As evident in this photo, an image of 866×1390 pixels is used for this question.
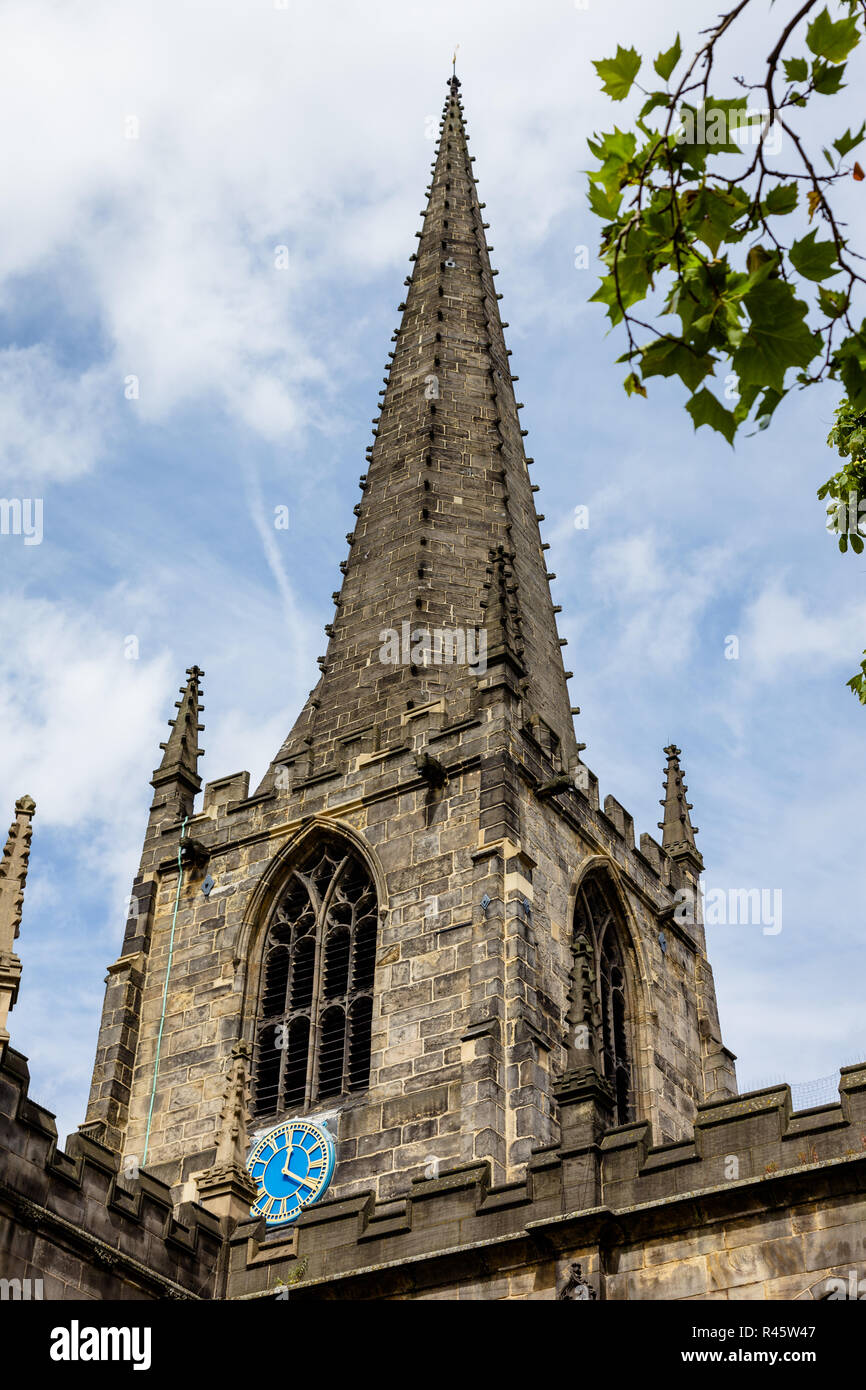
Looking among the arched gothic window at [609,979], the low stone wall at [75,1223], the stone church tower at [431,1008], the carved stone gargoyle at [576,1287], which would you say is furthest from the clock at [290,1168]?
the carved stone gargoyle at [576,1287]

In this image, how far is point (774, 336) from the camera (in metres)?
6.88

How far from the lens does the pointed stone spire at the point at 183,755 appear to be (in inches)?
1110

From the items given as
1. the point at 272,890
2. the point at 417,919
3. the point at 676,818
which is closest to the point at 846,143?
the point at 417,919

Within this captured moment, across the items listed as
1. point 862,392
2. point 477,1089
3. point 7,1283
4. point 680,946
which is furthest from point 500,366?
point 862,392

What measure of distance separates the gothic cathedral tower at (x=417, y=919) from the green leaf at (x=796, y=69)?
42.4 feet

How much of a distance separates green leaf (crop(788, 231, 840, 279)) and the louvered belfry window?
683 inches

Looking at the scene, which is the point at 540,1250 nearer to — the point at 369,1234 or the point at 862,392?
the point at 369,1234

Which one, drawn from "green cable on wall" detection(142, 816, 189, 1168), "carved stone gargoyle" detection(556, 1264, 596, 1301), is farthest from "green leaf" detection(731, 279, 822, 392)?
"green cable on wall" detection(142, 816, 189, 1168)

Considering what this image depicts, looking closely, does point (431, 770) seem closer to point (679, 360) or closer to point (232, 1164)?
point (232, 1164)

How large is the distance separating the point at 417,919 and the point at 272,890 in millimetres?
3040

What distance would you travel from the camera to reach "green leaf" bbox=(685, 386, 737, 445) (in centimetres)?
696
